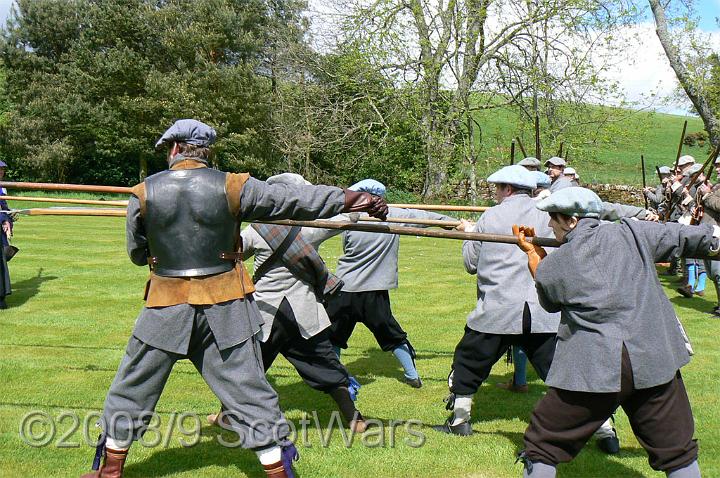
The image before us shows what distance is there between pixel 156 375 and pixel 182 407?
1734 millimetres

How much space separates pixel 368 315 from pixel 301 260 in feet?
4.52

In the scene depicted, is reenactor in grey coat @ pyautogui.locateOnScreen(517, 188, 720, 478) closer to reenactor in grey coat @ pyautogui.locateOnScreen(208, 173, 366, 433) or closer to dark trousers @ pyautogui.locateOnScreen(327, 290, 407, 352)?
reenactor in grey coat @ pyautogui.locateOnScreen(208, 173, 366, 433)

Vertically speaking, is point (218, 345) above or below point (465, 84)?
below

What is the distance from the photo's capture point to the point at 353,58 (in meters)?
25.5

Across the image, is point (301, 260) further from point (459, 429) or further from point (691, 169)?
point (691, 169)

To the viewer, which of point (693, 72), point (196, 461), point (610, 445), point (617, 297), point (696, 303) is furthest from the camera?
point (693, 72)

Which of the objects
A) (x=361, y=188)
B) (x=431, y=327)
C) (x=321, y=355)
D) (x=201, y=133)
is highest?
(x=201, y=133)

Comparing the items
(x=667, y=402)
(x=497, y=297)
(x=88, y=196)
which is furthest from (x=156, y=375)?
(x=88, y=196)

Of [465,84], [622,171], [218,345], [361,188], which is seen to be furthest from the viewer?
[622,171]

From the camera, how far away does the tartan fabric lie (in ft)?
16.0

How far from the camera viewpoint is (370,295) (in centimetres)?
614

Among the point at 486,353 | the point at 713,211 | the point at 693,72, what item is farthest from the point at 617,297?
the point at 693,72

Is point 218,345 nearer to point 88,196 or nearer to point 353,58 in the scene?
point 353,58

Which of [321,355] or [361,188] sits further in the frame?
[361,188]
